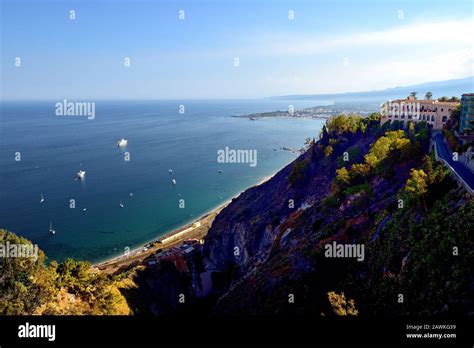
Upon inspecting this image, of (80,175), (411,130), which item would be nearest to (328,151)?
(411,130)

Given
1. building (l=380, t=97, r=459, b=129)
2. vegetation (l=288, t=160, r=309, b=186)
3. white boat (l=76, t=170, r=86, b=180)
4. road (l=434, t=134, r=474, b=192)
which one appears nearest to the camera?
road (l=434, t=134, r=474, b=192)

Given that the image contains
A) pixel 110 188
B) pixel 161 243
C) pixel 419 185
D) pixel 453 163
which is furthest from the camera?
pixel 110 188

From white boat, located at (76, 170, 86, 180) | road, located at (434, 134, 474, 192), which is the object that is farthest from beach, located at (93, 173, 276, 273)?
white boat, located at (76, 170, 86, 180)

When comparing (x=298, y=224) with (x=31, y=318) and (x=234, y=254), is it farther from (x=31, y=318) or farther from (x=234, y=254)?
(x=31, y=318)

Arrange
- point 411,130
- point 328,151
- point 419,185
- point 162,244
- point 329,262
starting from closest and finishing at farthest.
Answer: point 419,185, point 329,262, point 411,130, point 328,151, point 162,244

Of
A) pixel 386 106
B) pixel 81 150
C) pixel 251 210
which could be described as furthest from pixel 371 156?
pixel 81 150

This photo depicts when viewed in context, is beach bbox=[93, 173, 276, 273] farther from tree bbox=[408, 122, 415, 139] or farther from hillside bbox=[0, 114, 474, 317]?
tree bbox=[408, 122, 415, 139]

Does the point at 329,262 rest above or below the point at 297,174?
below

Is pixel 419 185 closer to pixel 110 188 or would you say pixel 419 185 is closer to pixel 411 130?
pixel 411 130

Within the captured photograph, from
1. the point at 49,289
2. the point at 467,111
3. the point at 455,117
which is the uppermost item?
the point at 467,111
